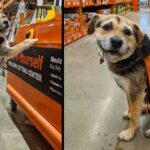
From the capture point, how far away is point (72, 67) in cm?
235

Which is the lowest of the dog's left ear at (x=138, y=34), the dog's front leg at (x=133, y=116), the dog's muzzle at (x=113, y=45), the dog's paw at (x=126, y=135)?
the dog's paw at (x=126, y=135)

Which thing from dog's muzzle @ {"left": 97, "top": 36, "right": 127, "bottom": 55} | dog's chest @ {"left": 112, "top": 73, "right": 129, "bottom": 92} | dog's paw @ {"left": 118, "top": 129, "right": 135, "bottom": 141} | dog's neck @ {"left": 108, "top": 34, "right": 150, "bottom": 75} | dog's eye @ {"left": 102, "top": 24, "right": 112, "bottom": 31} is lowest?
dog's paw @ {"left": 118, "top": 129, "right": 135, "bottom": 141}

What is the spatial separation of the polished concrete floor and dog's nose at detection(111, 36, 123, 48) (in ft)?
2.50

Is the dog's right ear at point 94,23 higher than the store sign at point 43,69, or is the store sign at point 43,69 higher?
the dog's right ear at point 94,23

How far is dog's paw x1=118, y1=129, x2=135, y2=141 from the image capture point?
1.61m

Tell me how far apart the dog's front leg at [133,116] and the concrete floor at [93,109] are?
33mm

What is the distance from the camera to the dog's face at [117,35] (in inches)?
51.1

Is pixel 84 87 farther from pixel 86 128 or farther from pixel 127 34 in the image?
pixel 127 34

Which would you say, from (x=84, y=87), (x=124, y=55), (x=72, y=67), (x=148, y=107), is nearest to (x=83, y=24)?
(x=72, y=67)

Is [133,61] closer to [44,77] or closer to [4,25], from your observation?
[44,77]

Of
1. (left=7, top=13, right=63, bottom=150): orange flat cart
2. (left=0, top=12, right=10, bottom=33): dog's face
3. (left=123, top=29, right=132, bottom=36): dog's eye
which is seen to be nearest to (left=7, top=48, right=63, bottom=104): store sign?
(left=7, top=13, right=63, bottom=150): orange flat cart

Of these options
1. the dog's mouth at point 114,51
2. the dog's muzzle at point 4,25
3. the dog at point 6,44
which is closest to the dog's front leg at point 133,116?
the dog's mouth at point 114,51

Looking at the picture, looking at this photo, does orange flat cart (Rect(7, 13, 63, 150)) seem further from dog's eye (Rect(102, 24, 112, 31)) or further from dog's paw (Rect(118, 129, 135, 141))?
dog's paw (Rect(118, 129, 135, 141))

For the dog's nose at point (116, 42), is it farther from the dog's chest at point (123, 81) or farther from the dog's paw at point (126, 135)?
the dog's paw at point (126, 135)
